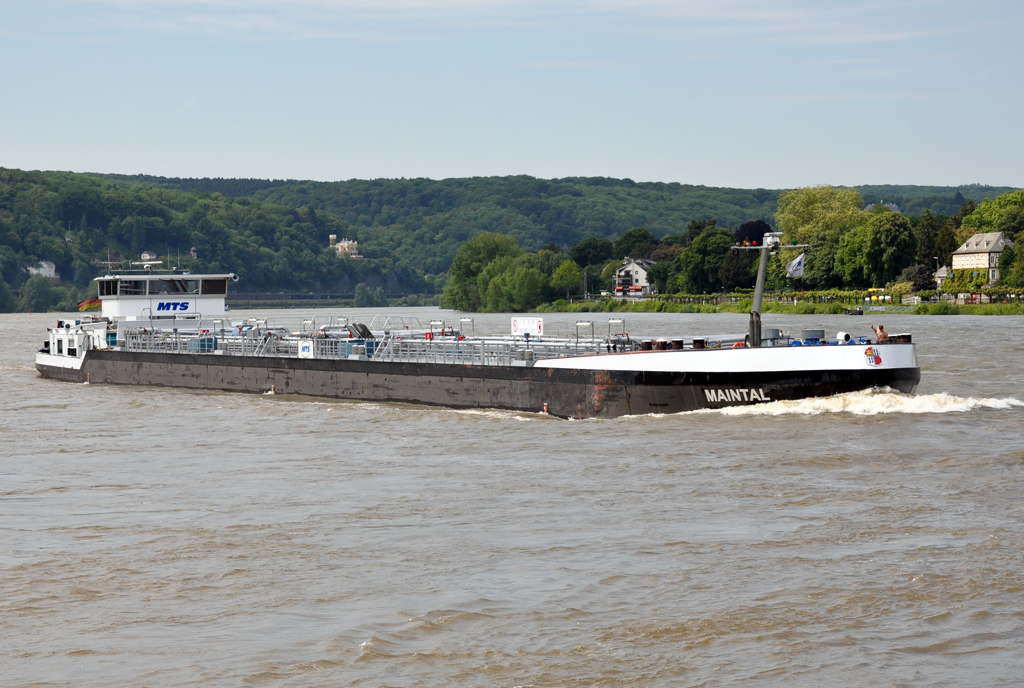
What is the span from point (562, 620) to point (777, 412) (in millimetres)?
14607

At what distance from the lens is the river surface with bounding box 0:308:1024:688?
1078cm

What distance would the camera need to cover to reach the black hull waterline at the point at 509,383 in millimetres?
25438

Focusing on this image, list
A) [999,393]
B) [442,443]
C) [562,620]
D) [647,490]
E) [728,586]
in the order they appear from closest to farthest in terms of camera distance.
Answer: [562,620], [728,586], [647,490], [442,443], [999,393]

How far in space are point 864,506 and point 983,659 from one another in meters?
6.64

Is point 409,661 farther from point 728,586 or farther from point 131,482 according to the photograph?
point 131,482

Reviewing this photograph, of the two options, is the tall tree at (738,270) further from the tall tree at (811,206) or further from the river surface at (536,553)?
the river surface at (536,553)

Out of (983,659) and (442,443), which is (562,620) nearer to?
(983,659)

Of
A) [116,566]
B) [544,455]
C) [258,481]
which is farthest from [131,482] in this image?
[544,455]

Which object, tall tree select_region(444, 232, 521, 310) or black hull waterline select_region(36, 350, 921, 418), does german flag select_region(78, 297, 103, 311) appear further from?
tall tree select_region(444, 232, 521, 310)

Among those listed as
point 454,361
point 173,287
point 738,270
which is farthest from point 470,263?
point 454,361

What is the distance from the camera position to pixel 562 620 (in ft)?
38.8

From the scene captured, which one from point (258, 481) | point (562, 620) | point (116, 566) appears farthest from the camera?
point (258, 481)

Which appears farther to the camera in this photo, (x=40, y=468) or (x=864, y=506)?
(x=40, y=468)

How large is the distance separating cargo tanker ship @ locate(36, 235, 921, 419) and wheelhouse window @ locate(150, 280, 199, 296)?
0.05 meters
